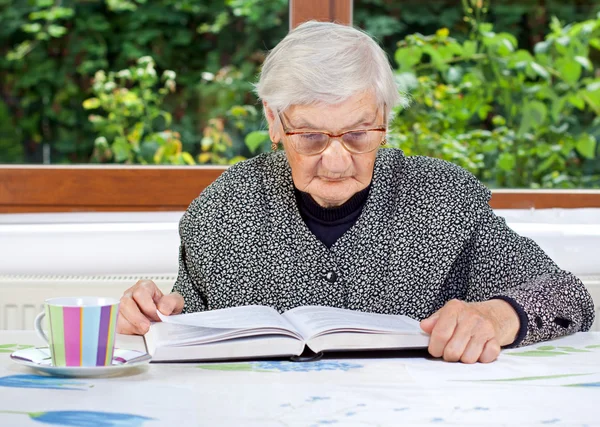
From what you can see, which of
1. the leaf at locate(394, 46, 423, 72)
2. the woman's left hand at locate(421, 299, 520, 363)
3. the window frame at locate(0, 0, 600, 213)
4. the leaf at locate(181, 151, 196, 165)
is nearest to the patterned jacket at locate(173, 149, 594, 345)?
the woman's left hand at locate(421, 299, 520, 363)

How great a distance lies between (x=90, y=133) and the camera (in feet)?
9.11

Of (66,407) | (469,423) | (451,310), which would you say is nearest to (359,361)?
(451,310)

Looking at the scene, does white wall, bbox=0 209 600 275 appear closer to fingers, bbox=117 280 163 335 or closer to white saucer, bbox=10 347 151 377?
fingers, bbox=117 280 163 335

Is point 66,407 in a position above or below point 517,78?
below

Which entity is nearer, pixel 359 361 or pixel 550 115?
pixel 359 361

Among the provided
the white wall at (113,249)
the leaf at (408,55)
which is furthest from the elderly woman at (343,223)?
the leaf at (408,55)

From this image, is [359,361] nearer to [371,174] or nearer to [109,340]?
[109,340]

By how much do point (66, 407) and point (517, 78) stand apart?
7.45 ft

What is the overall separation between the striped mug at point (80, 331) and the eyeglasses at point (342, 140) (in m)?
0.57

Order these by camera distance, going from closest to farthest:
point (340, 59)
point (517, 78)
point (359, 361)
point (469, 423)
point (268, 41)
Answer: point (469, 423)
point (359, 361)
point (340, 59)
point (268, 41)
point (517, 78)

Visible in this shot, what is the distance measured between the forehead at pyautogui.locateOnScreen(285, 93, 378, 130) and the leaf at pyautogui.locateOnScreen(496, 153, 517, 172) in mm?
1409

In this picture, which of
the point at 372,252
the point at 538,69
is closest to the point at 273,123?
the point at 372,252

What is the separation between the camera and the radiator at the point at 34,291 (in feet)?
7.53

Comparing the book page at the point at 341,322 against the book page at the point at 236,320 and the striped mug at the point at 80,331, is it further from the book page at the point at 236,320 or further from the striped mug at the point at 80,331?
the striped mug at the point at 80,331
